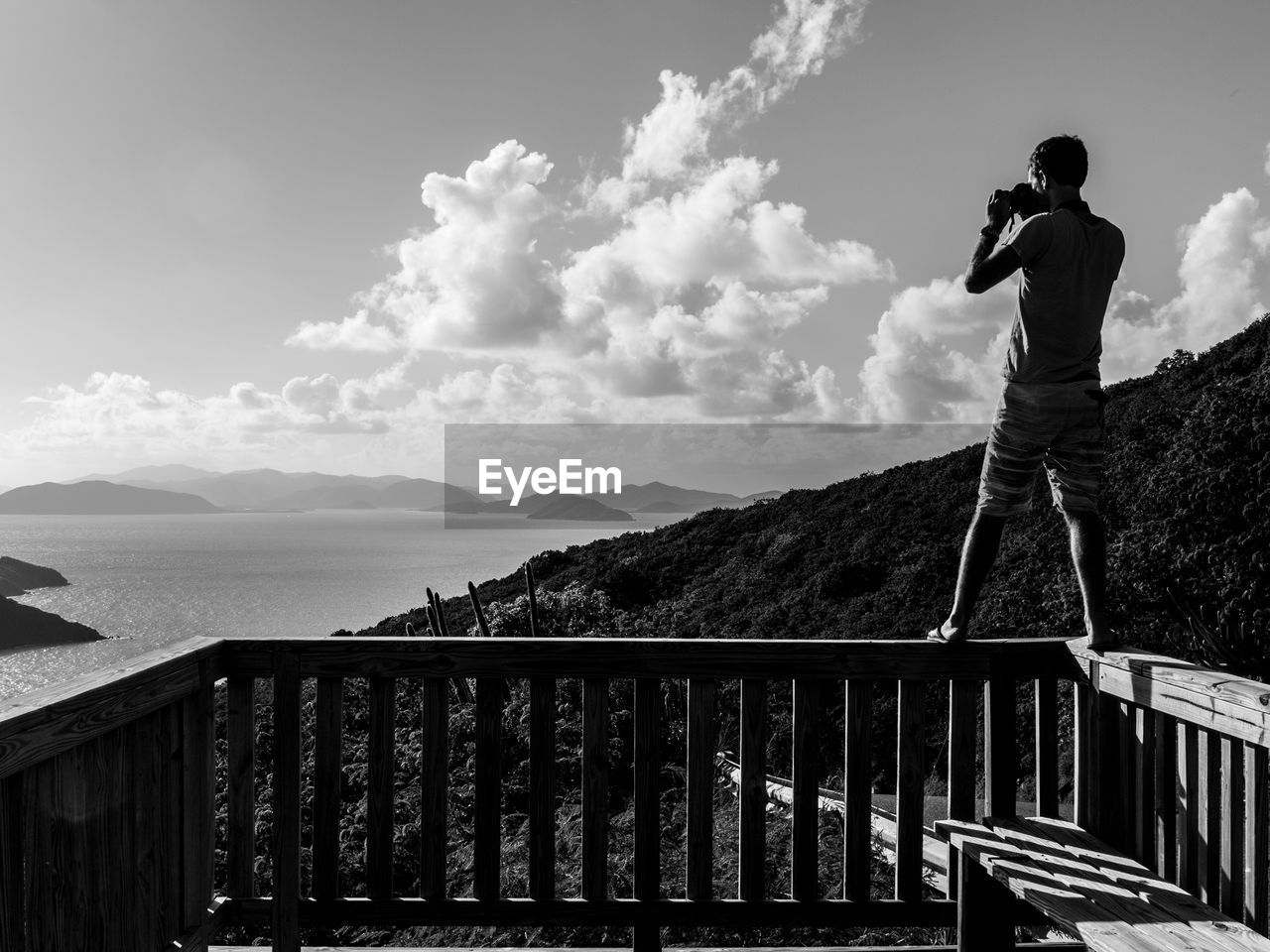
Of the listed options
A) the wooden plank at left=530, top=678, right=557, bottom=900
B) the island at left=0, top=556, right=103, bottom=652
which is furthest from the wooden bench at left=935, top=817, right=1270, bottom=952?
the island at left=0, top=556, right=103, bottom=652

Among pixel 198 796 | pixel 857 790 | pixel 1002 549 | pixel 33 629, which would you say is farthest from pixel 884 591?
pixel 33 629

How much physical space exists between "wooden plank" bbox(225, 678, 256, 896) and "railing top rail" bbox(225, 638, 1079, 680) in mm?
94

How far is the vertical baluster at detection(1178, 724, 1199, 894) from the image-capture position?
7.36 ft

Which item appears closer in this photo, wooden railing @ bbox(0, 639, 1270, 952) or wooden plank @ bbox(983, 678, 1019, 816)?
wooden railing @ bbox(0, 639, 1270, 952)

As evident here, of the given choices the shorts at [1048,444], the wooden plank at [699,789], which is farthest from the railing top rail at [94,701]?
the shorts at [1048,444]

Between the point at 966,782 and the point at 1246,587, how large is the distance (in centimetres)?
472

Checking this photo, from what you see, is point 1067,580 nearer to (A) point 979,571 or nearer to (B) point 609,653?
(A) point 979,571

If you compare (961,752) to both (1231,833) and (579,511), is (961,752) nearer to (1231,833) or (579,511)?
(1231,833)

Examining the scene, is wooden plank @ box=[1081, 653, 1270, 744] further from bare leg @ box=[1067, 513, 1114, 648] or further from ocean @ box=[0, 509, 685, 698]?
ocean @ box=[0, 509, 685, 698]

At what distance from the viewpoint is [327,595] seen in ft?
147

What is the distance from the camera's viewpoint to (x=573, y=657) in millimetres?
2492

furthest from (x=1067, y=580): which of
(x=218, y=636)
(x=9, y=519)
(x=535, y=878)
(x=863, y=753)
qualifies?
(x=9, y=519)

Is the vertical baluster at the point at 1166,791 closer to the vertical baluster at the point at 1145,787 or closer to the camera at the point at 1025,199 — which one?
the vertical baluster at the point at 1145,787

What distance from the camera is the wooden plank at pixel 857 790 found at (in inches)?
98.0
